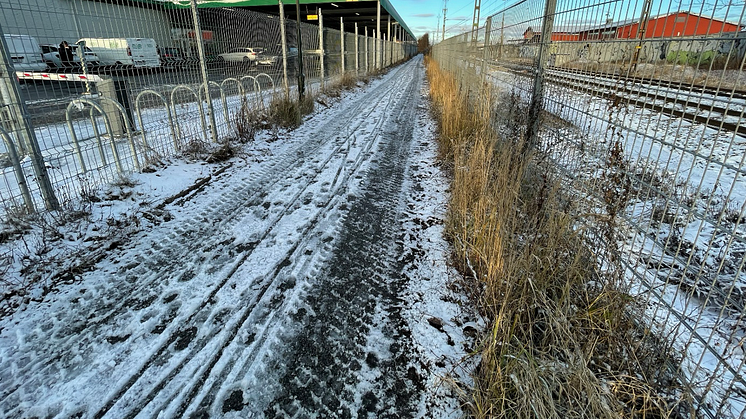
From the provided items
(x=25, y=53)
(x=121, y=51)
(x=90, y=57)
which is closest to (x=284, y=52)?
(x=90, y=57)

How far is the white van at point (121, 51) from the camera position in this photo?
5.16 metres

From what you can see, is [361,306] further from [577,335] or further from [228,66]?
[228,66]

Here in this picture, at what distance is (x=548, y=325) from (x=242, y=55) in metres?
7.96

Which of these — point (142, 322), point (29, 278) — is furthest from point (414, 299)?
point (29, 278)

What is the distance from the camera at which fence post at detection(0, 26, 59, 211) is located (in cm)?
348

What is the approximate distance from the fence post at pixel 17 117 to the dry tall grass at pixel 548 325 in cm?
412

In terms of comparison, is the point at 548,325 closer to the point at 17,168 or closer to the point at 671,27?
the point at 671,27

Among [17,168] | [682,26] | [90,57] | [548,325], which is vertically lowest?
[548,325]

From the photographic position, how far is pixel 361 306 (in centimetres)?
280

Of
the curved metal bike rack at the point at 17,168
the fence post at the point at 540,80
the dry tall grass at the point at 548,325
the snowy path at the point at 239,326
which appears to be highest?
the fence post at the point at 540,80

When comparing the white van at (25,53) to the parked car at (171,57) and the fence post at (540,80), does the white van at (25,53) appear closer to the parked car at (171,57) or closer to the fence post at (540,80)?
the parked car at (171,57)

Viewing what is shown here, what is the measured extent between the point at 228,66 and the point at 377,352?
22.0ft

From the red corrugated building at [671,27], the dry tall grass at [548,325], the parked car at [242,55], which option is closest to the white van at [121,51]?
the parked car at [242,55]

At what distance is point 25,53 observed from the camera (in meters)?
3.80
